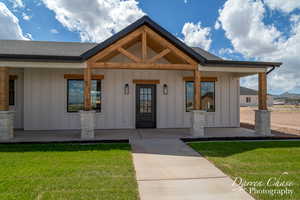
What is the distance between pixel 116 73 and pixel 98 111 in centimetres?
210

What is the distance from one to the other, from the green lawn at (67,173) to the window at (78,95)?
3.50 m

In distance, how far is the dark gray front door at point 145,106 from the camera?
29.3 ft

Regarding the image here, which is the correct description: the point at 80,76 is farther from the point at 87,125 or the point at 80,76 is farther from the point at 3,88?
the point at 87,125


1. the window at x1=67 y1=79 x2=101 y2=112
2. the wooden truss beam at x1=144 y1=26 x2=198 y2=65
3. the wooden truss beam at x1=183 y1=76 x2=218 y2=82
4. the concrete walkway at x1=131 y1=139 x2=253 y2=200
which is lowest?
the concrete walkway at x1=131 y1=139 x2=253 y2=200

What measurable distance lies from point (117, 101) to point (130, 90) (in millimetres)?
855

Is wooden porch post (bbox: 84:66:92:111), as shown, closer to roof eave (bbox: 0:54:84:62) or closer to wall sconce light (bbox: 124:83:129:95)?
roof eave (bbox: 0:54:84:62)

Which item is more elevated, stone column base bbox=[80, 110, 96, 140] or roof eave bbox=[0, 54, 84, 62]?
roof eave bbox=[0, 54, 84, 62]

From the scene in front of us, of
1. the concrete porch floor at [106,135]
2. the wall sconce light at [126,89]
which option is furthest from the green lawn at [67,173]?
the wall sconce light at [126,89]

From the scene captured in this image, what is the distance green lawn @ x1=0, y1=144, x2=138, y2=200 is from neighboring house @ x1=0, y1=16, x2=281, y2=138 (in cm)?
305

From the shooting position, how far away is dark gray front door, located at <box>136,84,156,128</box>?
8.93 meters

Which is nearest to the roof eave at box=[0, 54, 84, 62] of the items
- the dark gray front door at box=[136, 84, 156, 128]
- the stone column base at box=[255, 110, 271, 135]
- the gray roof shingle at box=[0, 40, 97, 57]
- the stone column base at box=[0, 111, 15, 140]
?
the stone column base at box=[0, 111, 15, 140]

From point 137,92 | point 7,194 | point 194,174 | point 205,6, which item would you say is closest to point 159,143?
Result: point 194,174

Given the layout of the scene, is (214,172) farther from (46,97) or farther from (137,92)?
(46,97)

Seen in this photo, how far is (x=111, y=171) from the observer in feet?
12.0
